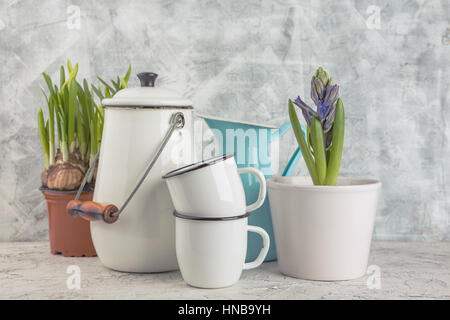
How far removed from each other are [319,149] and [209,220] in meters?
0.20

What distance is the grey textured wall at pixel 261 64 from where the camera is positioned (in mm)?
1038

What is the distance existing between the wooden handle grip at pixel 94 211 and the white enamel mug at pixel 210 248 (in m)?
0.11

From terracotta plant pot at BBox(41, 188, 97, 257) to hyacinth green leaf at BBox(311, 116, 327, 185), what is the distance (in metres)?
0.42

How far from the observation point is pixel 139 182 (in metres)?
0.75

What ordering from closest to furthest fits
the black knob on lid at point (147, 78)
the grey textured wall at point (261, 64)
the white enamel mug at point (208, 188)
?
the white enamel mug at point (208, 188)
the black knob on lid at point (147, 78)
the grey textured wall at point (261, 64)

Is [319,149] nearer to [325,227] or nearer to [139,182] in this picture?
[325,227]

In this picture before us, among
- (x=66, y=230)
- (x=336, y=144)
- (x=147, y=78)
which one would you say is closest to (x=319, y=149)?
(x=336, y=144)

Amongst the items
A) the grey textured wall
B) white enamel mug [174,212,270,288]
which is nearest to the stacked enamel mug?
white enamel mug [174,212,270,288]

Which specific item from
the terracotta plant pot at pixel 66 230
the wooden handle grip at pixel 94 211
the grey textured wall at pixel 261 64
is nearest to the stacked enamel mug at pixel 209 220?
the wooden handle grip at pixel 94 211

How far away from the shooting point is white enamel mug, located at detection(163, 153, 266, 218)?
681 mm

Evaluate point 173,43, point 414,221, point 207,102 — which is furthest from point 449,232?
point 173,43

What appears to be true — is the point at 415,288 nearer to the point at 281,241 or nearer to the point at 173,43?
the point at 281,241

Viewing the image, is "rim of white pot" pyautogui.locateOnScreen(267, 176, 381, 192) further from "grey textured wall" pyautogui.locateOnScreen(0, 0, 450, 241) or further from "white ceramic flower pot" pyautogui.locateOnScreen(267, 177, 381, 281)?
"grey textured wall" pyautogui.locateOnScreen(0, 0, 450, 241)

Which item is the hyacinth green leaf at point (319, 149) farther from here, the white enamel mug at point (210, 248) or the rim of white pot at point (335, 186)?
the white enamel mug at point (210, 248)
